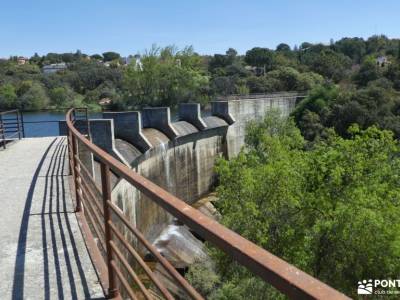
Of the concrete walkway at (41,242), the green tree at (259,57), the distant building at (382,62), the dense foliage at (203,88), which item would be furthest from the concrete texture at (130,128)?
the green tree at (259,57)

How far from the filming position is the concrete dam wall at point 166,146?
13.9 meters

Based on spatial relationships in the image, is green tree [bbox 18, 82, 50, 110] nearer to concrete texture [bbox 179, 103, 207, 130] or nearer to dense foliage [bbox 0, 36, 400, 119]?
dense foliage [bbox 0, 36, 400, 119]

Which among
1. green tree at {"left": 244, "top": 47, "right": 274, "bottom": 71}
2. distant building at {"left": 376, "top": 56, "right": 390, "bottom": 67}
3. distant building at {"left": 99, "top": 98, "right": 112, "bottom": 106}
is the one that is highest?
green tree at {"left": 244, "top": 47, "right": 274, "bottom": 71}

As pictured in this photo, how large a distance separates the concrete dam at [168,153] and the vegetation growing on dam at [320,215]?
280 cm

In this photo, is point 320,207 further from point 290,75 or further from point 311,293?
point 290,75

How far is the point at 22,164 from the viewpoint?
921cm

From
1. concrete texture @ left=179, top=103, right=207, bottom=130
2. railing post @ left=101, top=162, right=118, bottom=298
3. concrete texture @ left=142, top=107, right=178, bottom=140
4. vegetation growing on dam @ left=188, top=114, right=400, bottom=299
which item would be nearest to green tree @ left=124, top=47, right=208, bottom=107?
concrete texture @ left=179, top=103, right=207, bottom=130

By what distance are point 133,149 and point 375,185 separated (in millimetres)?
8759

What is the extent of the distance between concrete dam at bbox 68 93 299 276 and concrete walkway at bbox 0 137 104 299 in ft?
7.11

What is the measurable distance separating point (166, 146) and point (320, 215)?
8239 millimetres

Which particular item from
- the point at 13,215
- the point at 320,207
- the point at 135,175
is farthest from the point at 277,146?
the point at 135,175

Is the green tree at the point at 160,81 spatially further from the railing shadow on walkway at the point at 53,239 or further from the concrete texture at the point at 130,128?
the railing shadow on walkway at the point at 53,239

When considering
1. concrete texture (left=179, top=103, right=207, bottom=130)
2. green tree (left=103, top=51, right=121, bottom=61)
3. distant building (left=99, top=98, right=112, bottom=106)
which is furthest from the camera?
green tree (left=103, top=51, right=121, bottom=61)

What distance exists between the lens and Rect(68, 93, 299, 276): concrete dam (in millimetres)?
13420
